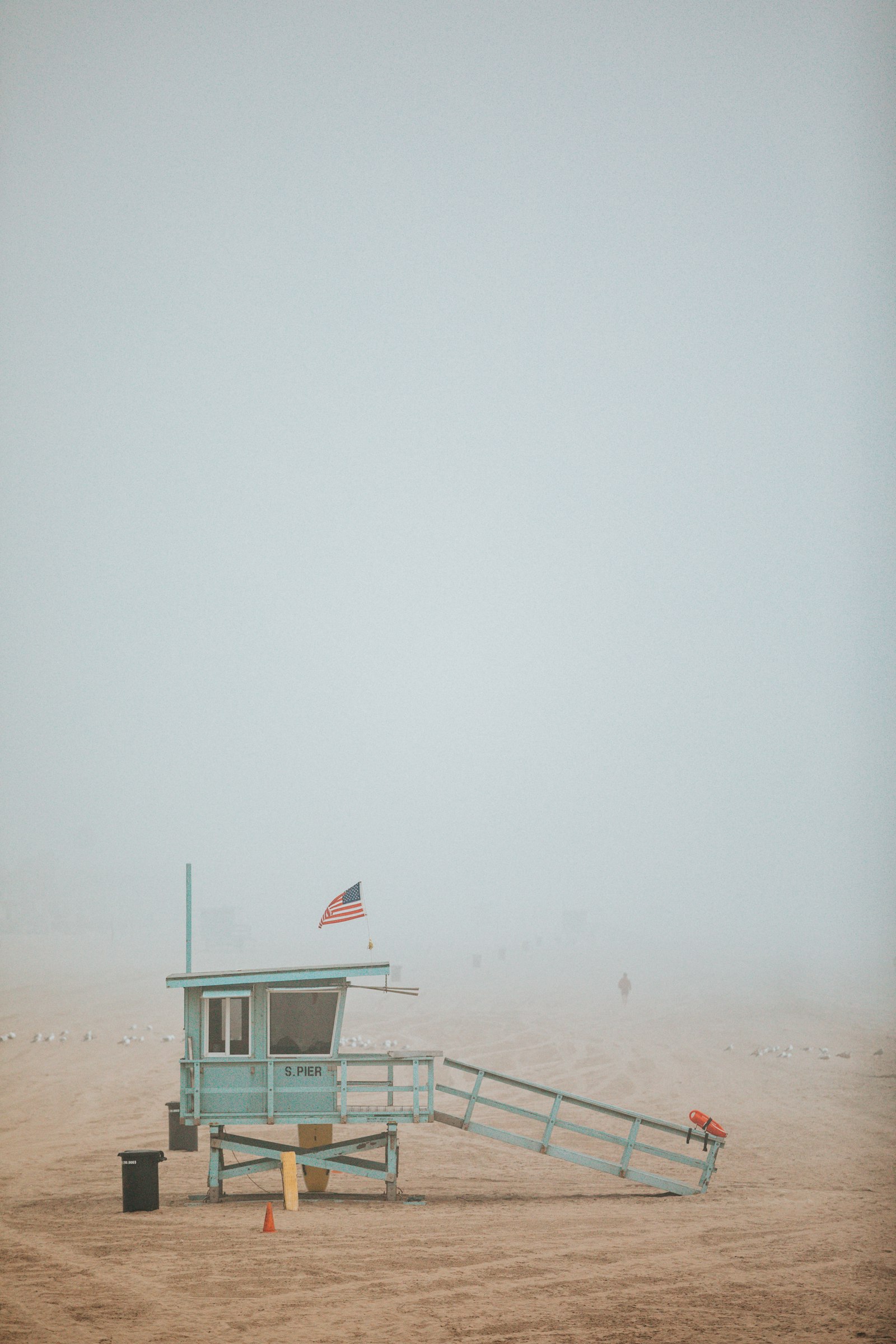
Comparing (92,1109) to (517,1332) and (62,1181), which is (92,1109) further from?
(517,1332)

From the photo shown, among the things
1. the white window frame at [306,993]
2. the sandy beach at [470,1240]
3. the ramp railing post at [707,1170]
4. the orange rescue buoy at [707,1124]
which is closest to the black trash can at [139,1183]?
the sandy beach at [470,1240]

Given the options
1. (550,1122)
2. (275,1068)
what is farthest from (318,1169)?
(550,1122)

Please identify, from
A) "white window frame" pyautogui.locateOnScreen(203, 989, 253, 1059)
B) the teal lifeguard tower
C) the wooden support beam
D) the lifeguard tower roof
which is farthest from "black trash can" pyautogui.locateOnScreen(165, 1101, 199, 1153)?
the lifeguard tower roof

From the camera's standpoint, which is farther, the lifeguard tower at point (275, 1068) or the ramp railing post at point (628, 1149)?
the ramp railing post at point (628, 1149)

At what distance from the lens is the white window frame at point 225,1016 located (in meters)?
16.1

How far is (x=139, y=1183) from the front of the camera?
14.8 m

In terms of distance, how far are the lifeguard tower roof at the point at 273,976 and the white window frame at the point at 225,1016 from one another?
3.9 inches

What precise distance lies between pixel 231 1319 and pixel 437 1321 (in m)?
1.88

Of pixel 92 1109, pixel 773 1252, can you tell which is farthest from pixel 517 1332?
pixel 92 1109

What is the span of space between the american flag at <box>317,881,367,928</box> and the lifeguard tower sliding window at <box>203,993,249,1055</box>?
63.1 inches

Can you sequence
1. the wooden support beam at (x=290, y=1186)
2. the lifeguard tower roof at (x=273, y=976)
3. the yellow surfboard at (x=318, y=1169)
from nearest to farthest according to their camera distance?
the wooden support beam at (x=290, y=1186)
the lifeguard tower roof at (x=273, y=976)
the yellow surfboard at (x=318, y=1169)

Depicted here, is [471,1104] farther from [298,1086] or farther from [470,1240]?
[470,1240]

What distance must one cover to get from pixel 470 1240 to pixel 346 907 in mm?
5369

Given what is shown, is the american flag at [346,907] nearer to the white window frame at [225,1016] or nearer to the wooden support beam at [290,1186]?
the white window frame at [225,1016]
